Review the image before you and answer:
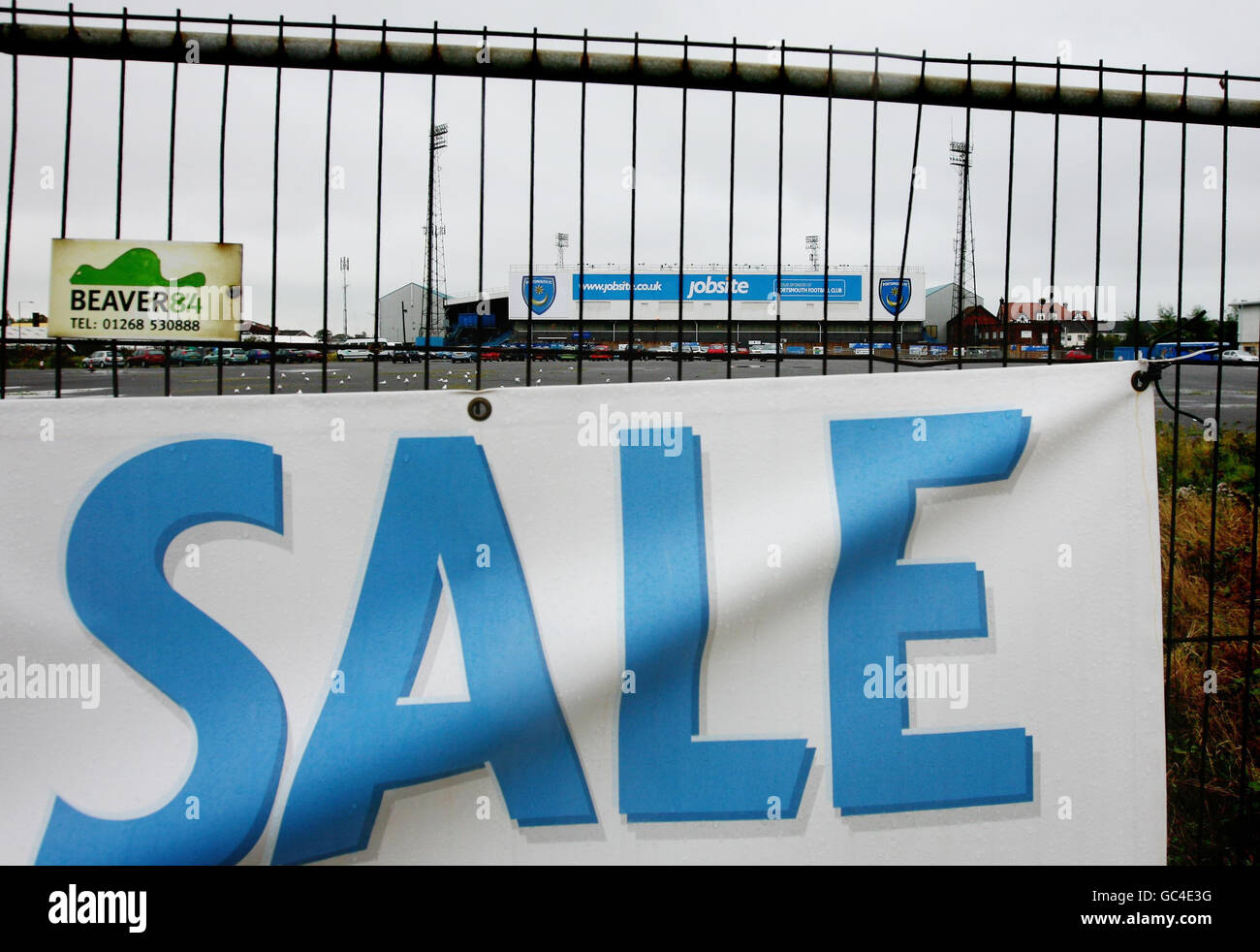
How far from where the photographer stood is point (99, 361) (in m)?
2.73

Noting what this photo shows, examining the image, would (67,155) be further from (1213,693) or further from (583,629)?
(1213,693)

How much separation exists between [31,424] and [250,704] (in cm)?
85

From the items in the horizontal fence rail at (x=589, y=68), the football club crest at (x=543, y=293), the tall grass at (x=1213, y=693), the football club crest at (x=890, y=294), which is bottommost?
the tall grass at (x=1213, y=693)

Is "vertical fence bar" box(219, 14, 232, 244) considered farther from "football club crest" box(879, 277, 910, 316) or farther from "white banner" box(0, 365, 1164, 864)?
"football club crest" box(879, 277, 910, 316)

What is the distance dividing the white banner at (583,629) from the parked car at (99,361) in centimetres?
44

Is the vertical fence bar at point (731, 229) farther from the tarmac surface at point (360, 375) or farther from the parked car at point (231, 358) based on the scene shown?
the parked car at point (231, 358)

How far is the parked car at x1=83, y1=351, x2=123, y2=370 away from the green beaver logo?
0.24m

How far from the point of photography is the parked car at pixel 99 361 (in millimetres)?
2508

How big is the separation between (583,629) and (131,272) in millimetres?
1485

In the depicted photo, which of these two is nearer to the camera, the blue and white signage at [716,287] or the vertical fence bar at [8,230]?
the vertical fence bar at [8,230]

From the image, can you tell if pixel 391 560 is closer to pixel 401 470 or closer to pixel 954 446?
pixel 401 470

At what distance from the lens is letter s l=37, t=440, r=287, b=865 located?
2.02 metres

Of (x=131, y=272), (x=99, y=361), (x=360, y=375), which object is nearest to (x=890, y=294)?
(x=360, y=375)

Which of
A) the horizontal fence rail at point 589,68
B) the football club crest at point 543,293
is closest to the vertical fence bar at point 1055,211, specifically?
the horizontal fence rail at point 589,68
